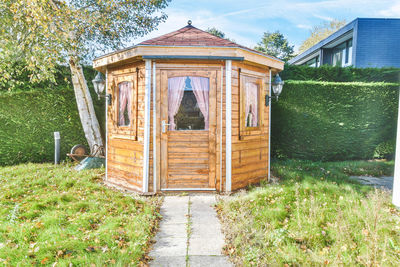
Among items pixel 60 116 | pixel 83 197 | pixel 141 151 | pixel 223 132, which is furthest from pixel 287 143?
pixel 60 116

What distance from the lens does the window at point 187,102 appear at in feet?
16.6

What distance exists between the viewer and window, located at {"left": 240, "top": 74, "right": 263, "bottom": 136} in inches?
210

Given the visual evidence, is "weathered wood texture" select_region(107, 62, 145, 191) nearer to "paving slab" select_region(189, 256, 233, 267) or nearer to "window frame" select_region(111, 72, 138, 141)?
"window frame" select_region(111, 72, 138, 141)

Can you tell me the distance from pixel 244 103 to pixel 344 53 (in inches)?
497

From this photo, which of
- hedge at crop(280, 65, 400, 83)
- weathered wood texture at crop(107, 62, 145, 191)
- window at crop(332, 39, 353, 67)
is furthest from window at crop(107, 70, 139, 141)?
window at crop(332, 39, 353, 67)

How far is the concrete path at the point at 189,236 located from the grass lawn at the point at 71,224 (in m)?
0.19

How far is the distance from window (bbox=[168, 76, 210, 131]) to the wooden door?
19mm

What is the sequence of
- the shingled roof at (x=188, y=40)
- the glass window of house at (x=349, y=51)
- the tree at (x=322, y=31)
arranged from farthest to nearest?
the tree at (x=322, y=31)
the glass window of house at (x=349, y=51)
the shingled roof at (x=188, y=40)

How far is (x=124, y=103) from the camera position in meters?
5.68

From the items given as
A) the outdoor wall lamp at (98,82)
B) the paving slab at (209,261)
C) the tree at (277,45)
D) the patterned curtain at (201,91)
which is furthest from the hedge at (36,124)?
the tree at (277,45)

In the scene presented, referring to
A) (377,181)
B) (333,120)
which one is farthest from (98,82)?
(333,120)

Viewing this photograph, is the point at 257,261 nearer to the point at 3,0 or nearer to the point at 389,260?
the point at 389,260

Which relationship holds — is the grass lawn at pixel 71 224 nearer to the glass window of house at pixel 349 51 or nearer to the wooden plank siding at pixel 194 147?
the wooden plank siding at pixel 194 147

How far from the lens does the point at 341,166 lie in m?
7.66
